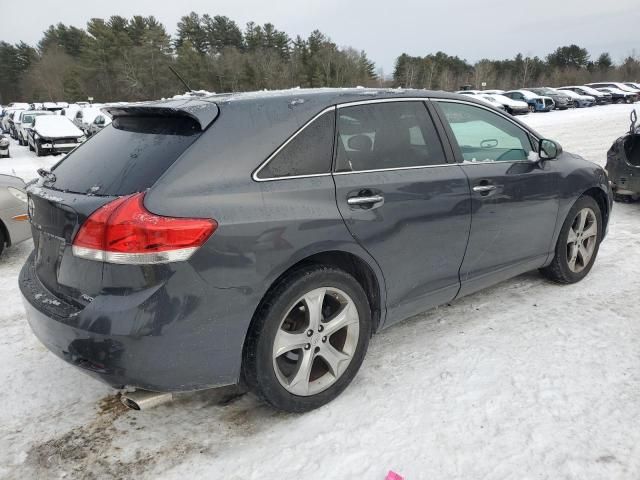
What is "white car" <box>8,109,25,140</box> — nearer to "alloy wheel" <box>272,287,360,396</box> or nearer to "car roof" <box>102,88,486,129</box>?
"car roof" <box>102,88,486,129</box>

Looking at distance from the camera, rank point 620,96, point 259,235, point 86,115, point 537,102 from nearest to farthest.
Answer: point 259,235, point 86,115, point 537,102, point 620,96

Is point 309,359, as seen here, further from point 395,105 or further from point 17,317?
Answer: point 17,317

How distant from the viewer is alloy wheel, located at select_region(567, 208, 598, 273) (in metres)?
4.24

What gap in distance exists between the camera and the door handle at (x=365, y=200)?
8.90 ft

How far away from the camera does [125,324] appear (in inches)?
84.7

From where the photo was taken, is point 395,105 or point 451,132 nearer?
point 395,105

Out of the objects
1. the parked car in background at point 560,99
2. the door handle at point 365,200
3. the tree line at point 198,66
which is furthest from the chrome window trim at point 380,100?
the tree line at point 198,66

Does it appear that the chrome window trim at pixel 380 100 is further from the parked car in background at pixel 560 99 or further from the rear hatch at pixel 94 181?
the parked car in background at pixel 560 99

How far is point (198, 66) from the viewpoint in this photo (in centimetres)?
5994

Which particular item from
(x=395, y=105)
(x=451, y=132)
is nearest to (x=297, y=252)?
(x=395, y=105)

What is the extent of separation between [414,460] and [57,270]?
195 cm

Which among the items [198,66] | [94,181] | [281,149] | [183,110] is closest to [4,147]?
[94,181]

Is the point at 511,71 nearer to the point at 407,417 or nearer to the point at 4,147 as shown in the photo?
the point at 4,147

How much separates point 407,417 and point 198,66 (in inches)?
2481
